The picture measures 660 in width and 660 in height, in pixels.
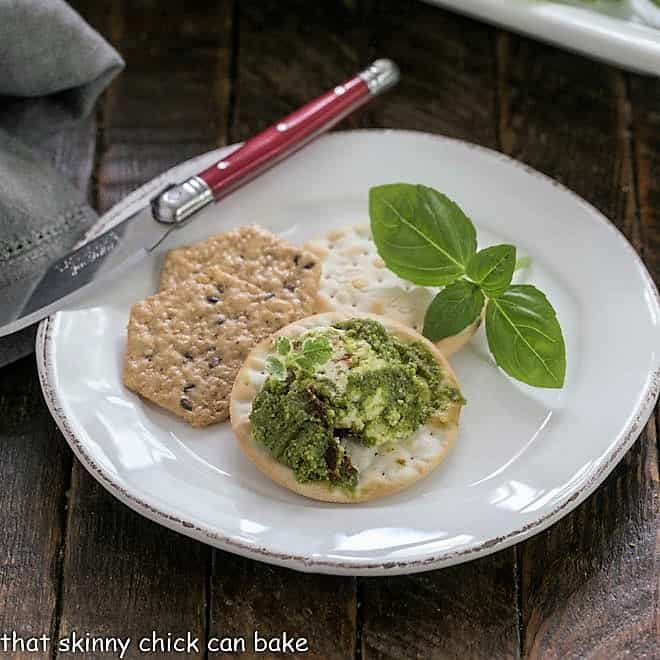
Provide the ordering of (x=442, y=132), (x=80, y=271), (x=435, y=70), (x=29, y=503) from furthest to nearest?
(x=435, y=70) → (x=442, y=132) → (x=80, y=271) → (x=29, y=503)

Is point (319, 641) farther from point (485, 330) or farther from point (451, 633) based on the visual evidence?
point (485, 330)

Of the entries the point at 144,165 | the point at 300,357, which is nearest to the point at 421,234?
the point at 300,357

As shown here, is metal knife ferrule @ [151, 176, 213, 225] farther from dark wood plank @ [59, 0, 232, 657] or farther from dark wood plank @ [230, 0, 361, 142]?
dark wood plank @ [230, 0, 361, 142]

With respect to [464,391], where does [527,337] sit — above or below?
above

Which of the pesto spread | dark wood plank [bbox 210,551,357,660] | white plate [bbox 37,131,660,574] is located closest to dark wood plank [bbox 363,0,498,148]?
white plate [bbox 37,131,660,574]

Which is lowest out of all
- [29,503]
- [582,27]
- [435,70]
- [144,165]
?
[29,503]

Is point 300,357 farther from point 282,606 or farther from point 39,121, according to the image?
point 39,121

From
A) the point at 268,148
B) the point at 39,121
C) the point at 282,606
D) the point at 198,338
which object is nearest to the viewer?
the point at 282,606
